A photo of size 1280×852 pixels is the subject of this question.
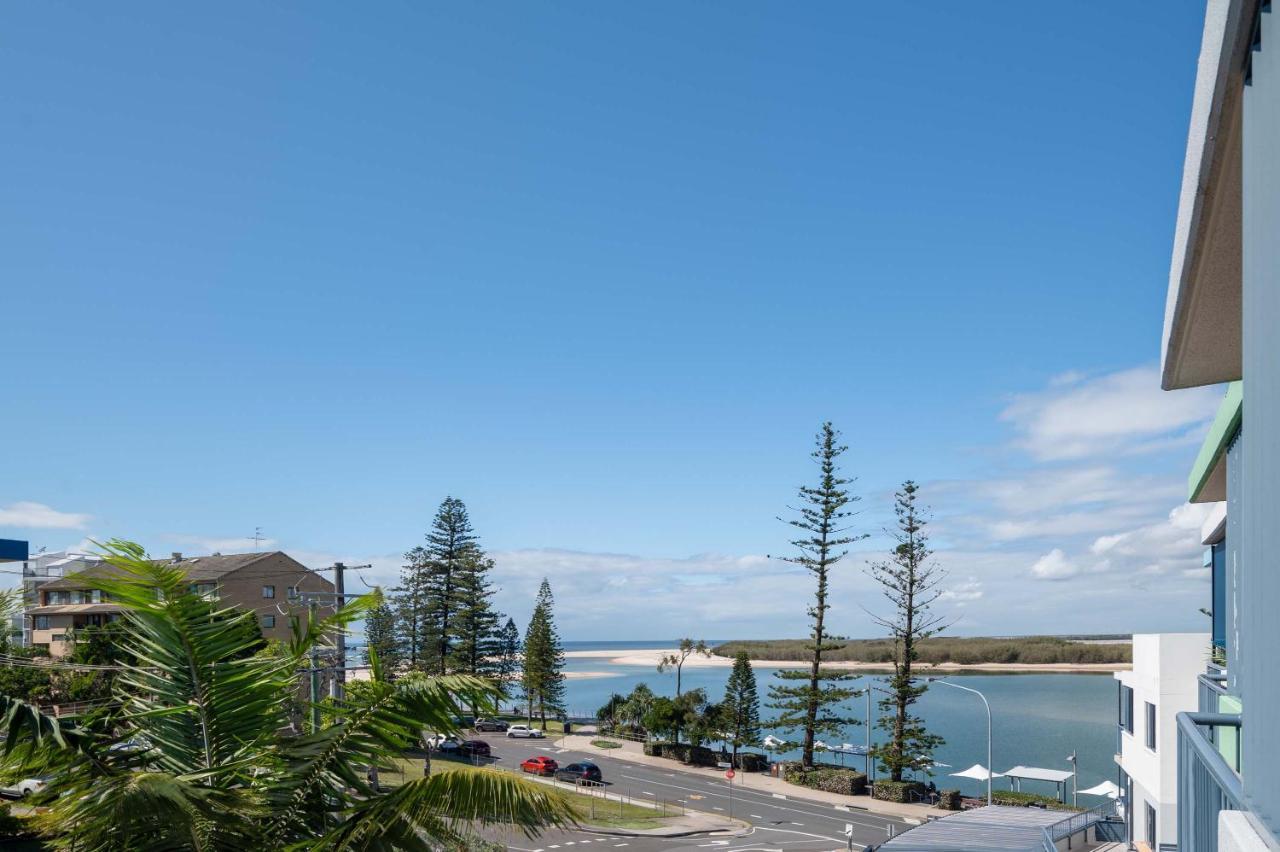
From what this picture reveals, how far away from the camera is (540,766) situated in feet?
148

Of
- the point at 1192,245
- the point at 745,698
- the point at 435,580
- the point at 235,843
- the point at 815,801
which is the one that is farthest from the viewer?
the point at 435,580

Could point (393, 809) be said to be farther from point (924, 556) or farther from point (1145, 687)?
point (924, 556)

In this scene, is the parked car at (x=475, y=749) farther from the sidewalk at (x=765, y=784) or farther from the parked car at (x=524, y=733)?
the parked car at (x=524, y=733)

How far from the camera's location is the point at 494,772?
237 inches

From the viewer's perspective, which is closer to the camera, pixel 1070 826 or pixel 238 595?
pixel 1070 826

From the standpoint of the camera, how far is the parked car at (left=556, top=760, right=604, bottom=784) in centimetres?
4481

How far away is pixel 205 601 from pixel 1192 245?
5.41 meters

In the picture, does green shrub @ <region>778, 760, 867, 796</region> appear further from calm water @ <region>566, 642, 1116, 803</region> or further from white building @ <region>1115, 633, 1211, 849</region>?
white building @ <region>1115, 633, 1211, 849</region>

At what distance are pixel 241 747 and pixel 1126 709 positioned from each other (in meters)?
24.9

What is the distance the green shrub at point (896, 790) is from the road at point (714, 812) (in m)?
2.98

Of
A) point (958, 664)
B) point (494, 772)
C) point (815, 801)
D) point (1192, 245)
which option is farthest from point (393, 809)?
point (958, 664)

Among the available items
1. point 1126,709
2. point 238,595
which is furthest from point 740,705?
point 1126,709

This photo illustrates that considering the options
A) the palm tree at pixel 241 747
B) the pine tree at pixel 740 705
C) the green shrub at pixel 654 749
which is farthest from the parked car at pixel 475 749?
the palm tree at pixel 241 747

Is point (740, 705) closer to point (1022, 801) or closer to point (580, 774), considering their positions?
point (580, 774)
